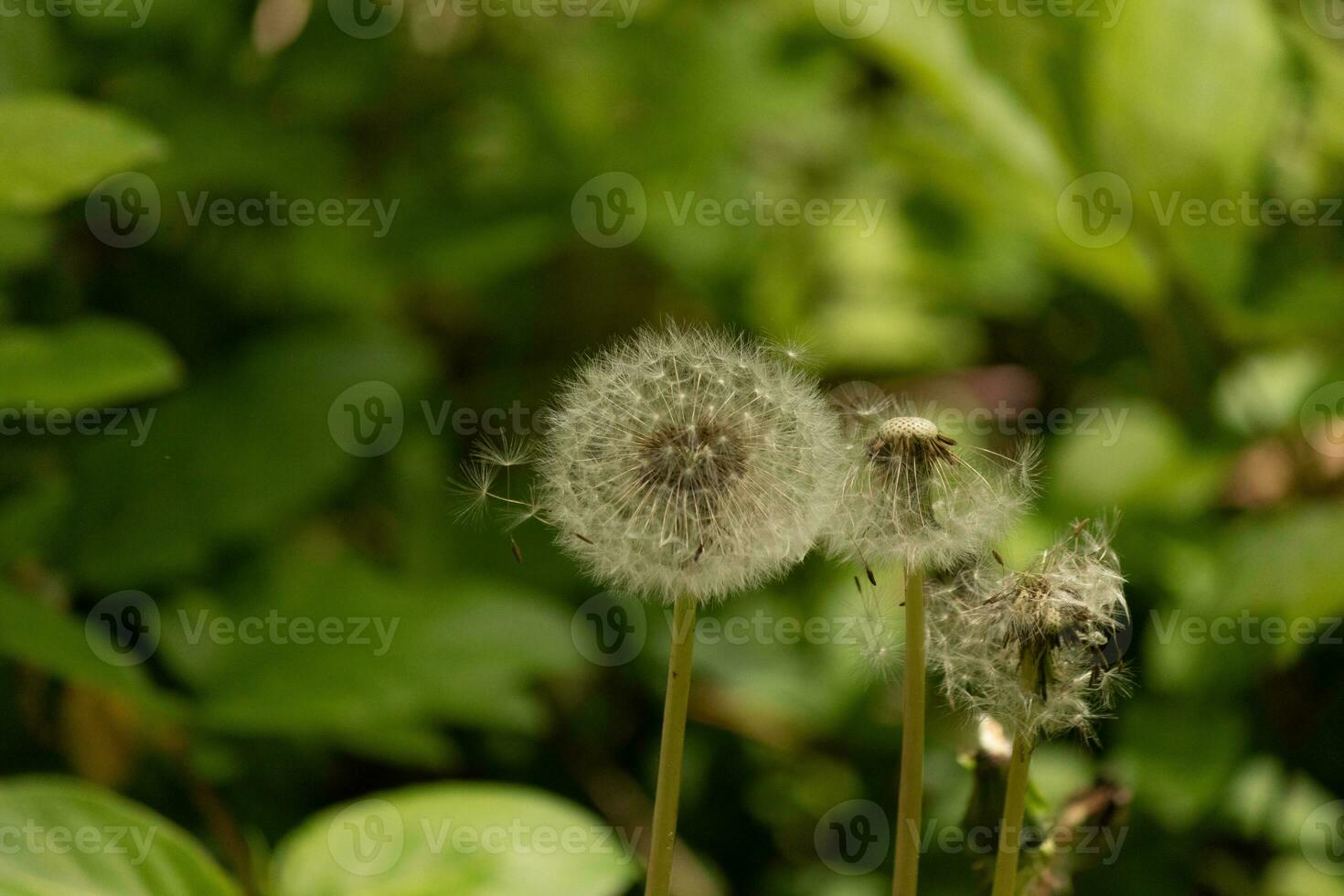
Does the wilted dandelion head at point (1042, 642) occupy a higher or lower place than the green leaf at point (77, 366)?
lower

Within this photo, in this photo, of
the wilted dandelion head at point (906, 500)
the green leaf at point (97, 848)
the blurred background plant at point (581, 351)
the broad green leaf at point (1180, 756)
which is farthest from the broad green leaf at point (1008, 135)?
the green leaf at point (97, 848)

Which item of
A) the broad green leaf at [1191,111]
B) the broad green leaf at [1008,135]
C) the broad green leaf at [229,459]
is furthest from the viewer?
the broad green leaf at [229,459]

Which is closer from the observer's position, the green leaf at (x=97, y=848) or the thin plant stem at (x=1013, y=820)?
the thin plant stem at (x=1013, y=820)

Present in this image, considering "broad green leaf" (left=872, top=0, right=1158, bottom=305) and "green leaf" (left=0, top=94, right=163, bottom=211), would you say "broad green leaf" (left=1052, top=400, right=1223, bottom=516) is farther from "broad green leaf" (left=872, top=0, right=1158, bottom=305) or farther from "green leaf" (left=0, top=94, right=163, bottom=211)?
"green leaf" (left=0, top=94, right=163, bottom=211)

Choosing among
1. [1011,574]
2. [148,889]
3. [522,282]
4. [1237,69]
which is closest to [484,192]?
[522,282]

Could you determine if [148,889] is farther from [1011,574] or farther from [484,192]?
[484,192]

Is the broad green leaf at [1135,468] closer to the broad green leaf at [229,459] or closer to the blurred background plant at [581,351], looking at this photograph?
the blurred background plant at [581,351]
